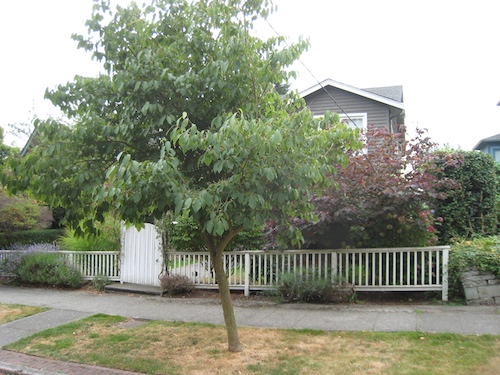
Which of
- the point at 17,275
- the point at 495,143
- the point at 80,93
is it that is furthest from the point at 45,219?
the point at 495,143

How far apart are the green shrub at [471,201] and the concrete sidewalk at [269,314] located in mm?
2899

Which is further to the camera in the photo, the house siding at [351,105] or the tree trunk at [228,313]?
the house siding at [351,105]

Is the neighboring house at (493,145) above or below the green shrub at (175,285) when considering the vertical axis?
above

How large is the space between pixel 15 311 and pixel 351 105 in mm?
12009

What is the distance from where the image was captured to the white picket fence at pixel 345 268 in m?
8.18

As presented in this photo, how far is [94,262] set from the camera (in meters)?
10.9

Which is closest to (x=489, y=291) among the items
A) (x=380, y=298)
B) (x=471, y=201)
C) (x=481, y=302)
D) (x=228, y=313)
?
(x=481, y=302)

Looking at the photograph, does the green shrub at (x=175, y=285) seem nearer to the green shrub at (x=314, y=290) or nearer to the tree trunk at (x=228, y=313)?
the green shrub at (x=314, y=290)

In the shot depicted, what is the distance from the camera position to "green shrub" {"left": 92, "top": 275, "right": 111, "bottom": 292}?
1032 cm

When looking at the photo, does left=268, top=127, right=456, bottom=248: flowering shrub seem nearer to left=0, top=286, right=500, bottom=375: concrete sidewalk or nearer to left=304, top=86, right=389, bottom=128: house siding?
left=0, top=286, right=500, bottom=375: concrete sidewalk

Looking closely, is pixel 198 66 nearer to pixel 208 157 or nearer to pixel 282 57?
pixel 282 57

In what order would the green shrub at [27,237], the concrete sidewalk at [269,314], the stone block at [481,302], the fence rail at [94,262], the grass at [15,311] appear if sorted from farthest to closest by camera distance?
the green shrub at [27,237]
the fence rail at [94,262]
the grass at [15,311]
the stone block at [481,302]
the concrete sidewalk at [269,314]

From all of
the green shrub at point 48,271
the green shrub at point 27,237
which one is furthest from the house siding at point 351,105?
the green shrub at point 27,237

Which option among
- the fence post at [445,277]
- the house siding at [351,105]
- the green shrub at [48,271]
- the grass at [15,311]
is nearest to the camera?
the grass at [15,311]
